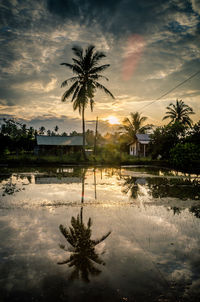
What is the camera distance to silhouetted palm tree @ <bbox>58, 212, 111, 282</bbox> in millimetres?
3244

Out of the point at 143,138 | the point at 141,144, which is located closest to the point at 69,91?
the point at 143,138

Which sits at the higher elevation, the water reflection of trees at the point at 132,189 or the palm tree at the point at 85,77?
the palm tree at the point at 85,77

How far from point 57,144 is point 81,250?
35.6m

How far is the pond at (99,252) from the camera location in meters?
2.82

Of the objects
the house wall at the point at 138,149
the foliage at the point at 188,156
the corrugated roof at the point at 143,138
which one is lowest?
the foliage at the point at 188,156

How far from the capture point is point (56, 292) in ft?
9.11

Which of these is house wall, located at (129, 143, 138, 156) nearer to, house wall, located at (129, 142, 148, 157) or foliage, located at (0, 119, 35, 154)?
house wall, located at (129, 142, 148, 157)

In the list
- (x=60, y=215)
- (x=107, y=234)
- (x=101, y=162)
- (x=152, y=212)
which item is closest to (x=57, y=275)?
(x=107, y=234)

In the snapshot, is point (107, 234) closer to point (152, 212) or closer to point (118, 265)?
point (118, 265)

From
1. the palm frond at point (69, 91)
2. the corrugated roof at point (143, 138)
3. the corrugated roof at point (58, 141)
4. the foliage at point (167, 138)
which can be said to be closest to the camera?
the foliage at point (167, 138)

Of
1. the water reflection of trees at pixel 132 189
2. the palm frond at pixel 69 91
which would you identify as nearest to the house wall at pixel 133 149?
the palm frond at pixel 69 91

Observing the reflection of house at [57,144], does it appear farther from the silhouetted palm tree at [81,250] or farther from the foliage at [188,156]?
the silhouetted palm tree at [81,250]

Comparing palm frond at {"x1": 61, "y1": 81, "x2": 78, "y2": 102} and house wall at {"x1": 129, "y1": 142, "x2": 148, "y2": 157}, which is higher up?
palm frond at {"x1": 61, "y1": 81, "x2": 78, "y2": 102}

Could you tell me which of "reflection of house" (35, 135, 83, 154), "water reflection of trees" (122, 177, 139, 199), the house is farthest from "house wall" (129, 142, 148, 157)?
"water reflection of trees" (122, 177, 139, 199)
